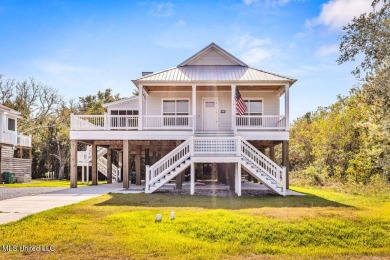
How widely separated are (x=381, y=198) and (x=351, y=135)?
1385 centimetres

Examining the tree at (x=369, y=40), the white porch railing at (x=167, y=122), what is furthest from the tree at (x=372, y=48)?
the white porch railing at (x=167, y=122)

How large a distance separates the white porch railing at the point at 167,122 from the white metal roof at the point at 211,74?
88.2 inches

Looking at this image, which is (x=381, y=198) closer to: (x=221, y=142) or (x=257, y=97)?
(x=221, y=142)

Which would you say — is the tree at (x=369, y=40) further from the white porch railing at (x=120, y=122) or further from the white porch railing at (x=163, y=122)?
the white porch railing at (x=120, y=122)

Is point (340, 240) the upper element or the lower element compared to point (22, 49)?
lower

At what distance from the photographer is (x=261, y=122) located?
2270cm

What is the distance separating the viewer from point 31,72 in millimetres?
53438

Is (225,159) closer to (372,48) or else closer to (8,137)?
(372,48)

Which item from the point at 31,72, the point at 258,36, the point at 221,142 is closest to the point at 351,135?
the point at 258,36

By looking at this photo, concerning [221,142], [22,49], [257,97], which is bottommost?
[221,142]

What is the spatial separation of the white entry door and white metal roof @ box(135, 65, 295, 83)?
6.20 ft

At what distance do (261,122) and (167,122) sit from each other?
5584mm

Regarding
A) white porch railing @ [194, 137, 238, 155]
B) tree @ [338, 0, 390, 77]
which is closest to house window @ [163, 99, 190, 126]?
white porch railing @ [194, 137, 238, 155]

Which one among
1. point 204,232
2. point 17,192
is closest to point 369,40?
point 204,232
